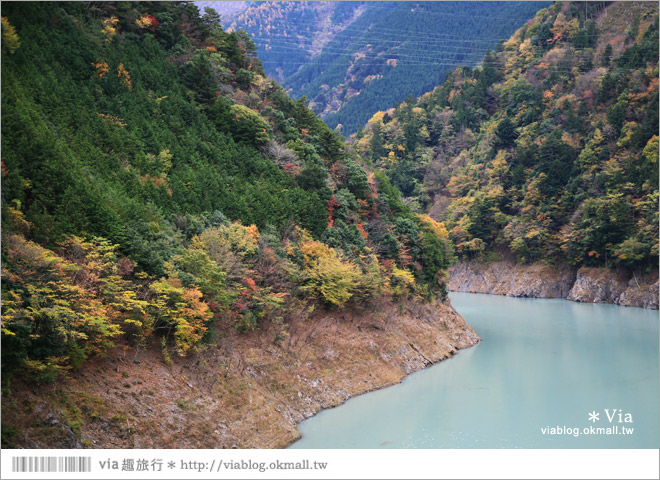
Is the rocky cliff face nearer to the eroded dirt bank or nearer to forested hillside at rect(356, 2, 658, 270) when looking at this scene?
forested hillside at rect(356, 2, 658, 270)

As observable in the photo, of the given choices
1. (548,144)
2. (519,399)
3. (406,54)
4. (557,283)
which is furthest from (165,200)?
(406,54)

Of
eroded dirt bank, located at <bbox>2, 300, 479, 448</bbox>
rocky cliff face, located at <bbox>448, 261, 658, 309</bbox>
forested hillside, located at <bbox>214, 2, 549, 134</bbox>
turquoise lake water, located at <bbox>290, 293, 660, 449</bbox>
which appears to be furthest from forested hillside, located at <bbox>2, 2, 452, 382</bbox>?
forested hillside, located at <bbox>214, 2, 549, 134</bbox>

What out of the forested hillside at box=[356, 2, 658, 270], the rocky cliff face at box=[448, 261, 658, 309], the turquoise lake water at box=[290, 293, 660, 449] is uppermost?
the forested hillside at box=[356, 2, 658, 270]

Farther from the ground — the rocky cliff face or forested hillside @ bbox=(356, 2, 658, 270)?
forested hillside @ bbox=(356, 2, 658, 270)

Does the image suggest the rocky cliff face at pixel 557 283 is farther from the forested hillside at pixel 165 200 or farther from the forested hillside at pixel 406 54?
the forested hillside at pixel 406 54

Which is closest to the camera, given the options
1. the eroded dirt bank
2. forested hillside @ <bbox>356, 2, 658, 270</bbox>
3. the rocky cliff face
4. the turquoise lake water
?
the eroded dirt bank

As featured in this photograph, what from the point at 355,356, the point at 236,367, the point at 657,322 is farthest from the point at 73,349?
the point at 657,322

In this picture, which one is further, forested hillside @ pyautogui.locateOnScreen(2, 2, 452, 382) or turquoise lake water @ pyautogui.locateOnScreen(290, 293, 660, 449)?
turquoise lake water @ pyautogui.locateOnScreen(290, 293, 660, 449)

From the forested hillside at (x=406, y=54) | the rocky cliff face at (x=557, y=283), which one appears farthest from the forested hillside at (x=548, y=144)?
the forested hillside at (x=406, y=54)
